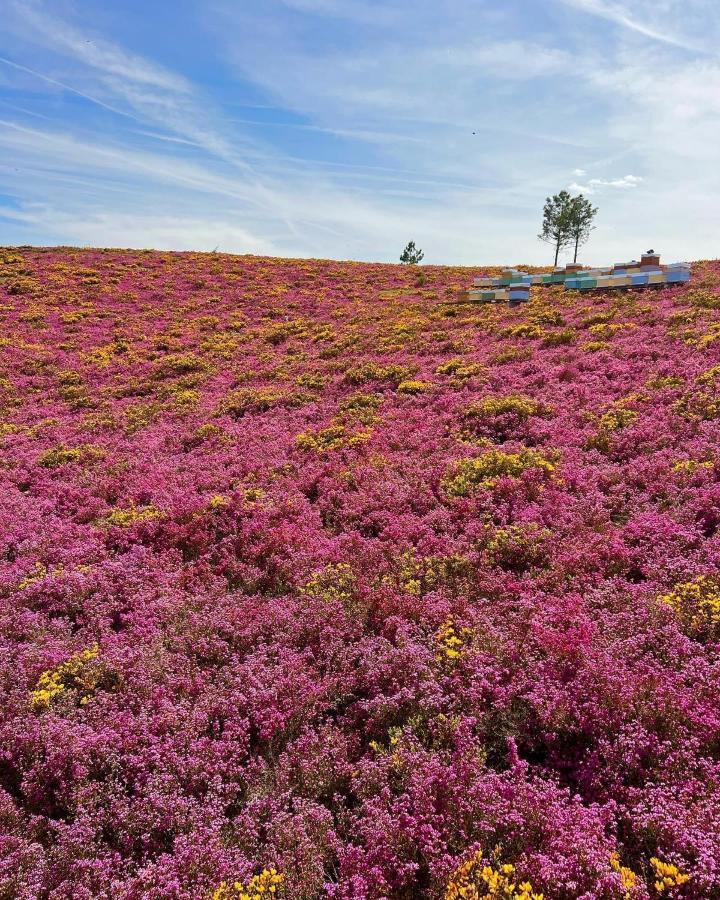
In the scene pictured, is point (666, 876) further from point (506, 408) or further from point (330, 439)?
point (330, 439)

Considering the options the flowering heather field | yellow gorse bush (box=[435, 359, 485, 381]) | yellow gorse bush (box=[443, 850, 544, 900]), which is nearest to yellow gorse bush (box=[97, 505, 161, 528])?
the flowering heather field

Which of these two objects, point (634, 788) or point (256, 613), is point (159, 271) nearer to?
point (256, 613)

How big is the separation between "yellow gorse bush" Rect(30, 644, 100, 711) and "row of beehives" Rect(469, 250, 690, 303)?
27.8 m

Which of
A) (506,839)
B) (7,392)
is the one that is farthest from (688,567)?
(7,392)

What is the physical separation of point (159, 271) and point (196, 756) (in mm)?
44080

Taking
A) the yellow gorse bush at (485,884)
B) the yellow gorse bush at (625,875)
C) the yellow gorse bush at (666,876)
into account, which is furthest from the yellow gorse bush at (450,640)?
the yellow gorse bush at (666,876)

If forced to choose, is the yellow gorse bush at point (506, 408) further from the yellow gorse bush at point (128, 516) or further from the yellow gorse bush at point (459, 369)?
the yellow gorse bush at point (128, 516)

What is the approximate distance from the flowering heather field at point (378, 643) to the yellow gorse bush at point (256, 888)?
0.03 meters

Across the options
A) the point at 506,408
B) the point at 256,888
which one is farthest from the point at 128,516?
the point at 506,408

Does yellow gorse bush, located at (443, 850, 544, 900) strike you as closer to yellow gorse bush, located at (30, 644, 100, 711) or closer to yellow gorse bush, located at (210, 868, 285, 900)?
yellow gorse bush, located at (210, 868, 285, 900)

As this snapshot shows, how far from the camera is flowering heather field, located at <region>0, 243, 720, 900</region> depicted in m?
4.81

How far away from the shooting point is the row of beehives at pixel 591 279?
26.8 metres

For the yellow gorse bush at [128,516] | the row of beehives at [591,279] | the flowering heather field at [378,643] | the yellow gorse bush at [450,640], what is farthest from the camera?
the row of beehives at [591,279]

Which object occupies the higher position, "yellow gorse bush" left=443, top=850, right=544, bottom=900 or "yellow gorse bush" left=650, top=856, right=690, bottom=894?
"yellow gorse bush" left=650, top=856, right=690, bottom=894
